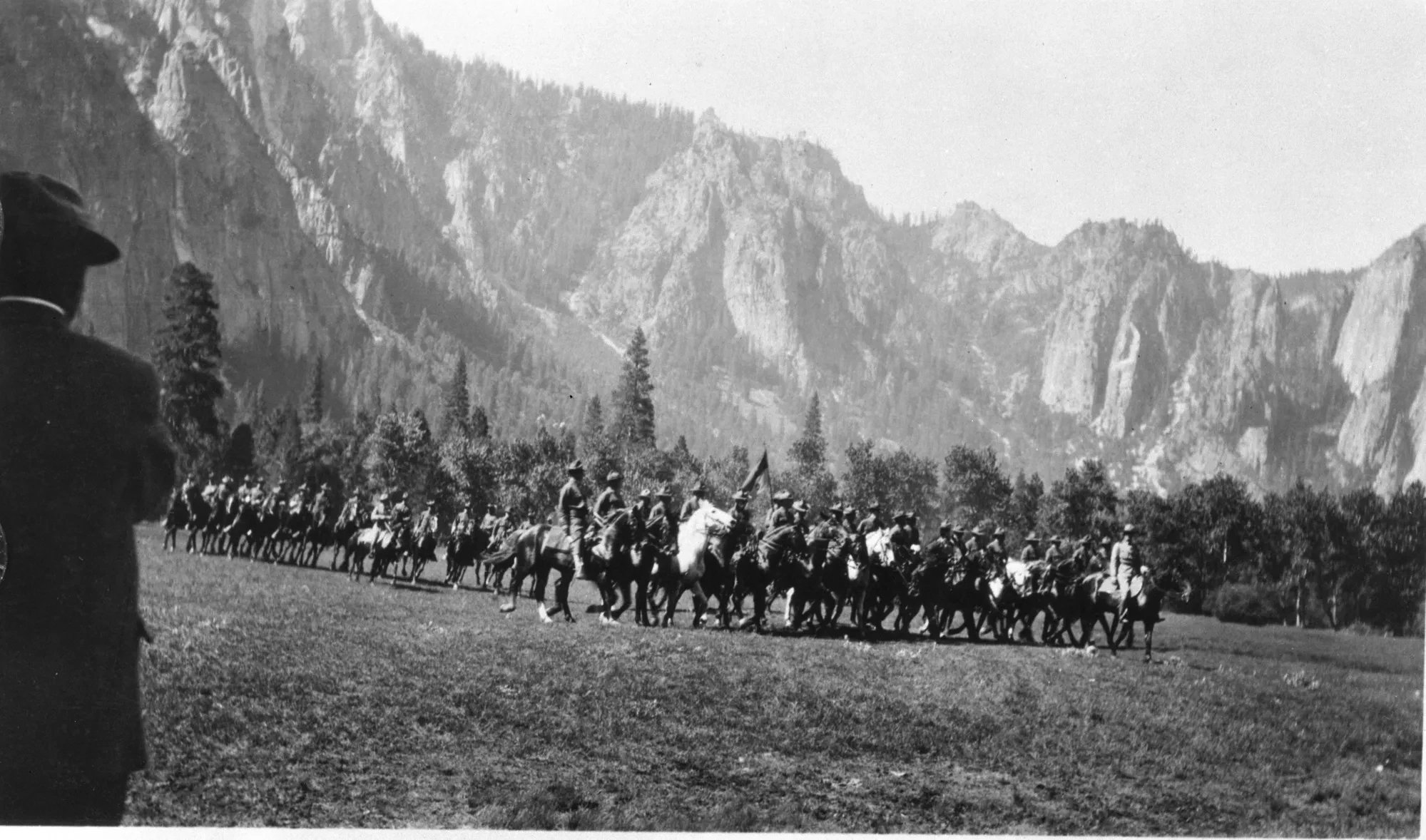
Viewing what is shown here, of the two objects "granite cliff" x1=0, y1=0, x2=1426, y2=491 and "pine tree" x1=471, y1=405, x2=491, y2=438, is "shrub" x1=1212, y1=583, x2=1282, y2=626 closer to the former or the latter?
"granite cliff" x1=0, y1=0, x2=1426, y2=491

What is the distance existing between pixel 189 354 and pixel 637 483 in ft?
44.6

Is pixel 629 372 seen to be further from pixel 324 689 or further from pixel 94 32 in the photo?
pixel 324 689

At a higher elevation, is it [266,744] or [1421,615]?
[1421,615]

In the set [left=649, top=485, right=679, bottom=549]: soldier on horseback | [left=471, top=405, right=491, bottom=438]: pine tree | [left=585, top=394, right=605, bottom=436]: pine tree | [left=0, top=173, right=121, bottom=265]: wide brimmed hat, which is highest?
[left=585, top=394, right=605, bottom=436]: pine tree

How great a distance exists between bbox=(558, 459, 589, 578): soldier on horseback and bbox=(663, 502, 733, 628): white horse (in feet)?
4.46

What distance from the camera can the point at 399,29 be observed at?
13.1 meters

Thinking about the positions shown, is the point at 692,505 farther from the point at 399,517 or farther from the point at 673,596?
the point at 399,517

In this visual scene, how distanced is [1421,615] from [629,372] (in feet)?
57.7

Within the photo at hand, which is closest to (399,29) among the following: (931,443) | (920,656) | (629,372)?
(920,656)

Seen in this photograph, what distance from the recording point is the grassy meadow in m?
9.14

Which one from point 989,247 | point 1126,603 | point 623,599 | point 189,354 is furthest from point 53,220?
point 989,247

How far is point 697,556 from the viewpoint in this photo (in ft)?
47.2

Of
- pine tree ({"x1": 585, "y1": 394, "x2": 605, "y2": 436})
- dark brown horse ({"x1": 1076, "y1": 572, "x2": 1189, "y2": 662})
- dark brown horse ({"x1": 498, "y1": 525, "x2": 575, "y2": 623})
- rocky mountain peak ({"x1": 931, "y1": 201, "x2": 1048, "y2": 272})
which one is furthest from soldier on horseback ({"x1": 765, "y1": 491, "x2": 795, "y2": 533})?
rocky mountain peak ({"x1": 931, "y1": 201, "x2": 1048, "y2": 272})

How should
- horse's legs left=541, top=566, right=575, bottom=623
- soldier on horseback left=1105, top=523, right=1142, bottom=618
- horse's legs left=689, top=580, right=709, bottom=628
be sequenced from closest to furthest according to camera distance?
1. horse's legs left=541, top=566, right=575, bottom=623
2. horse's legs left=689, top=580, right=709, bottom=628
3. soldier on horseback left=1105, top=523, right=1142, bottom=618
